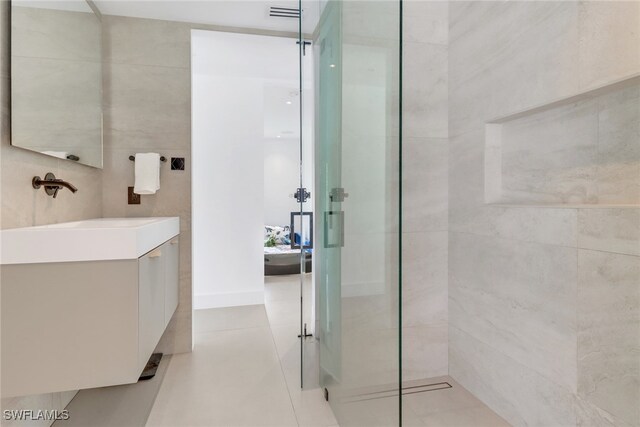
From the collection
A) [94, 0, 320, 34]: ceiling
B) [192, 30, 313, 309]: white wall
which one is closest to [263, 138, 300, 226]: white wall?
[192, 30, 313, 309]: white wall

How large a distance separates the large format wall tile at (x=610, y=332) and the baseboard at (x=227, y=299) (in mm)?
2772

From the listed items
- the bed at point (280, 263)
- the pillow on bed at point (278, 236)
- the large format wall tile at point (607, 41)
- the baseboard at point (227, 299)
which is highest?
the large format wall tile at point (607, 41)

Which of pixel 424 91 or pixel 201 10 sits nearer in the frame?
pixel 424 91

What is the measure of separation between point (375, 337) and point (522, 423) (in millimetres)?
980

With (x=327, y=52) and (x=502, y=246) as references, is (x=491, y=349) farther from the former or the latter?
(x=327, y=52)

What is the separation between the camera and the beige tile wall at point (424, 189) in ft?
6.66

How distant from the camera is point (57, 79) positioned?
1.71 metres

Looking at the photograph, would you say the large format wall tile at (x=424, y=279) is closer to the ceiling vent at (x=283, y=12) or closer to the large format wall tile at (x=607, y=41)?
the large format wall tile at (x=607, y=41)

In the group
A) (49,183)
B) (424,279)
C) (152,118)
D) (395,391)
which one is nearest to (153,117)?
(152,118)

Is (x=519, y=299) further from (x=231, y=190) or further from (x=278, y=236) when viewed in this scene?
(x=278, y=236)

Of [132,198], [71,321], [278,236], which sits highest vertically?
[132,198]

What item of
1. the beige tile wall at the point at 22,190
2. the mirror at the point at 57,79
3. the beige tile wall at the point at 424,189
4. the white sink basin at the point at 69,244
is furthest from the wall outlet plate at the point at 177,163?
the beige tile wall at the point at 424,189

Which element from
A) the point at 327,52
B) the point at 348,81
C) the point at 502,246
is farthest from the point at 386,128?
the point at 502,246

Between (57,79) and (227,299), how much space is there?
2.35 meters
